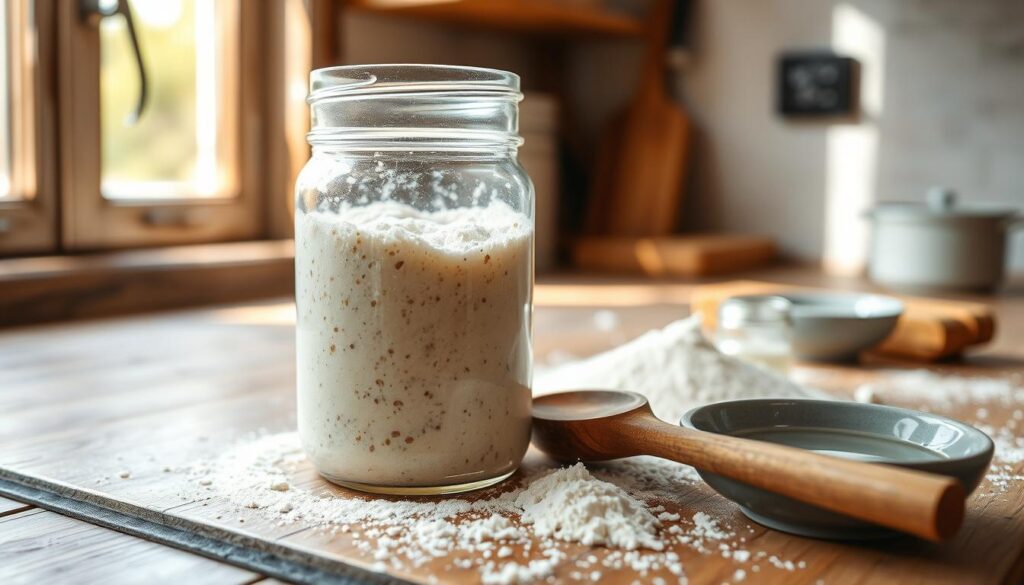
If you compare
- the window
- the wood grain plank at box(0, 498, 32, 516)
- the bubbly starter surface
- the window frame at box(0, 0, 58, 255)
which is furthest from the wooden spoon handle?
the window frame at box(0, 0, 58, 255)

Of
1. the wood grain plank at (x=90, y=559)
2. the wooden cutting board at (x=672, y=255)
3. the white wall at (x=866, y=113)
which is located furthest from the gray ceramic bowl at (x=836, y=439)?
the white wall at (x=866, y=113)

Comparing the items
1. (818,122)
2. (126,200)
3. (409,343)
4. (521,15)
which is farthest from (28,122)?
(818,122)

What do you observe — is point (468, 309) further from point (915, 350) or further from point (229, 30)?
point (229, 30)

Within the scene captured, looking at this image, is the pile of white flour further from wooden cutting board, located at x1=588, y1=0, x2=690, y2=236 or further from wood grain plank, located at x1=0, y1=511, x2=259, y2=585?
wooden cutting board, located at x1=588, y1=0, x2=690, y2=236

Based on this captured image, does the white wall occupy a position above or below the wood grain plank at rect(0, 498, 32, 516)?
above

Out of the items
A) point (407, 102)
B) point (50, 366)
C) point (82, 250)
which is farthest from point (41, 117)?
point (407, 102)
